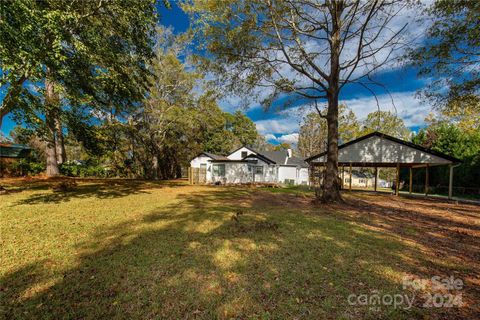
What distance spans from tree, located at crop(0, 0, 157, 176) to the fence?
1118 centimetres

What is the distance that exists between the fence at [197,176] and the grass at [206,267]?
16320 millimetres

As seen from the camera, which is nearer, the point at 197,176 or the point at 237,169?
the point at 197,176

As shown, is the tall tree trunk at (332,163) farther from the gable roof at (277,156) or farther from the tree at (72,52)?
the gable roof at (277,156)

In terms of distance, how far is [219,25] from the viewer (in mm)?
10070

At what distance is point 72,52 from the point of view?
371 inches

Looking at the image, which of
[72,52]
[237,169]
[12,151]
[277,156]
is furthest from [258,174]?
[12,151]

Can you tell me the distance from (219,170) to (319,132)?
22.8 metres

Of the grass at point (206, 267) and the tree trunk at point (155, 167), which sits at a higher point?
the tree trunk at point (155, 167)

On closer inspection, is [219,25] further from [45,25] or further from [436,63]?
[436,63]

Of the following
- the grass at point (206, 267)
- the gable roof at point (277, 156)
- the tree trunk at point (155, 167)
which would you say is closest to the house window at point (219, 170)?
the tree trunk at point (155, 167)

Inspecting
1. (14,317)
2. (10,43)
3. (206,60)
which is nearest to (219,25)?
(206,60)

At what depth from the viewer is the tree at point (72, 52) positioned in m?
6.31

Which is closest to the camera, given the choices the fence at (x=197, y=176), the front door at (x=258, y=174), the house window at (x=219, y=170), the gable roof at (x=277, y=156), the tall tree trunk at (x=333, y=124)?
the tall tree trunk at (x=333, y=124)

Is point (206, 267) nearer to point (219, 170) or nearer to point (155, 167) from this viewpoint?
point (219, 170)
